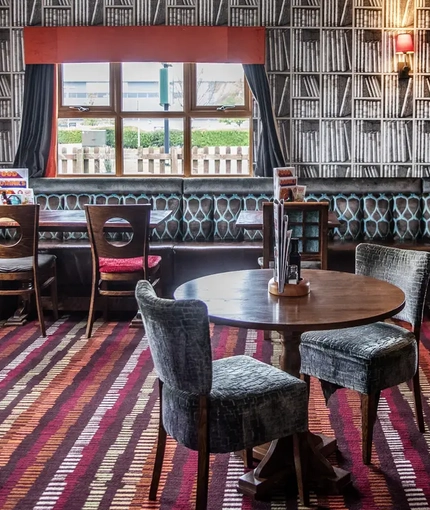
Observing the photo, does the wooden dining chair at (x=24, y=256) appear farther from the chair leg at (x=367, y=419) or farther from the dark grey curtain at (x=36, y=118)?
the chair leg at (x=367, y=419)

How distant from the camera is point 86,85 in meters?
7.22

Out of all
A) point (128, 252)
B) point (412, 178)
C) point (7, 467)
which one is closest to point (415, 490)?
point (7, 467)

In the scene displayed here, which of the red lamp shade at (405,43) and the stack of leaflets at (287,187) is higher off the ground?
the red lamp shade at (405,43)

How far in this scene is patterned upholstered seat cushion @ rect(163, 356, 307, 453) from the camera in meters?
2.43

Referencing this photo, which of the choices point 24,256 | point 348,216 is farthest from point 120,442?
point 348,216

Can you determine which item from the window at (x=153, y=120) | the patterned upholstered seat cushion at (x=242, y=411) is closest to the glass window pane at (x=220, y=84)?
the window at (x=153, y=120)

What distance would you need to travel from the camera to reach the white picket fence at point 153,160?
287 inches

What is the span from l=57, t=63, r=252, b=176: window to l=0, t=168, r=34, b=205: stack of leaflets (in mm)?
1714

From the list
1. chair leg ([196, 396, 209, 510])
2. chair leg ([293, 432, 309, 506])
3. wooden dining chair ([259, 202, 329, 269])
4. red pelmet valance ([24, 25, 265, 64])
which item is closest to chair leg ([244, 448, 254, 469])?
chair leg ([293, 432, 309, 506])

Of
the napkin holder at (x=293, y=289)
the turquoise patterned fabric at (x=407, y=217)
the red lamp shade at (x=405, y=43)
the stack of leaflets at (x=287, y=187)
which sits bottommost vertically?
the napkin holder at (x=293, y=289)

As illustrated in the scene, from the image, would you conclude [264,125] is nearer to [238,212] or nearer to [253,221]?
[238,212]

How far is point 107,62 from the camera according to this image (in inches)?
280

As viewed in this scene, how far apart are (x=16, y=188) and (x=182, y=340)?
362 cm

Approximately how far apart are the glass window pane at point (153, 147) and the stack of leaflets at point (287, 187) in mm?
2010
